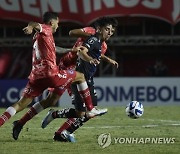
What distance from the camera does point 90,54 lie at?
11.4 meters

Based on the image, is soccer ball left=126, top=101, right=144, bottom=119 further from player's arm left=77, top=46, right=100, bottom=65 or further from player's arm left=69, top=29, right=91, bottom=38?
player's arm left=77, top=46, right=100, bottom=65

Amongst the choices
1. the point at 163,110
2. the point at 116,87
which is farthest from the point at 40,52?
the point at 116,87

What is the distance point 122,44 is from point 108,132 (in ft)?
50.7

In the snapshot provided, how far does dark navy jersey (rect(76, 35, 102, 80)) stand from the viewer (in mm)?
11211

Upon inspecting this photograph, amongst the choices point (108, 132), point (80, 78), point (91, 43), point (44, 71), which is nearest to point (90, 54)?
point (91, 43)

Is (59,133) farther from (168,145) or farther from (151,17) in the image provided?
(151,17)

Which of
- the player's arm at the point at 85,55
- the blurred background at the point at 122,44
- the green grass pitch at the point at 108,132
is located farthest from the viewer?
the blurred background at the point at 122,44

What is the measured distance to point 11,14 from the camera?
27016 mm

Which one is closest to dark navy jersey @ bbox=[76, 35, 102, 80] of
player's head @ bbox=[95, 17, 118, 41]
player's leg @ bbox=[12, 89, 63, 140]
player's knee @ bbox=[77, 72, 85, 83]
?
player's head @ bbox=[95, 17, 118, 41]

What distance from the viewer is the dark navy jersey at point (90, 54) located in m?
11.2

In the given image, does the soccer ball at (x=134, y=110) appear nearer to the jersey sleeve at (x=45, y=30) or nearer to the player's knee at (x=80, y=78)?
the player's knee at (x=80, y=78)

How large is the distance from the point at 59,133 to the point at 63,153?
1.51m

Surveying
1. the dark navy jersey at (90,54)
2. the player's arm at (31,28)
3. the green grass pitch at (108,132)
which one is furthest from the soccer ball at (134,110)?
the player's arm at (31,28)

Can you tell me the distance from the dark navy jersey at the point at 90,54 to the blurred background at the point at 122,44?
10501mm
